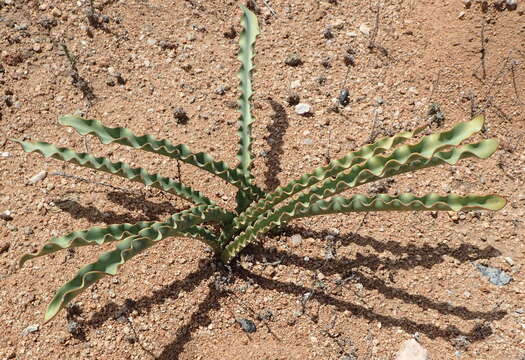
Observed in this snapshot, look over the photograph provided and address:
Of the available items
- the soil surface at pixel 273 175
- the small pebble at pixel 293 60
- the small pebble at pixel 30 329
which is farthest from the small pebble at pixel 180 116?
the small pebble at pixel 30 329

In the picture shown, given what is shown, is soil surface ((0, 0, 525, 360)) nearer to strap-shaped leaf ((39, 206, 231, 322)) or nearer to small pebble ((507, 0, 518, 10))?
small pebble ((507, 0, 518, 10))

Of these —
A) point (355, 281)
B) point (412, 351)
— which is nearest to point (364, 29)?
point (355, 281)

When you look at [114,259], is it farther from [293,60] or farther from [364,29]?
[364,29]

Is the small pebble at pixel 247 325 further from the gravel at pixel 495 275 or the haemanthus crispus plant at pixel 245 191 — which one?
the gravel at pixel 495 275

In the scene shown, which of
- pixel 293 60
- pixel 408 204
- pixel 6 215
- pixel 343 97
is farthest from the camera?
pixel 293 60

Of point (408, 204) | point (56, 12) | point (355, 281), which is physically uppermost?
point (408, 204)

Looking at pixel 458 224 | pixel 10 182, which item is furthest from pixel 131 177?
pixel 458 224

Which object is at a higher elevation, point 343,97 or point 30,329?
point 343,97

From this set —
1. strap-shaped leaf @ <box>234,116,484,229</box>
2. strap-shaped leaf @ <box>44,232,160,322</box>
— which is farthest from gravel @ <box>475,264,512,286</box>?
strap-shaped leaf @ <box>44,232,160,322</box>
